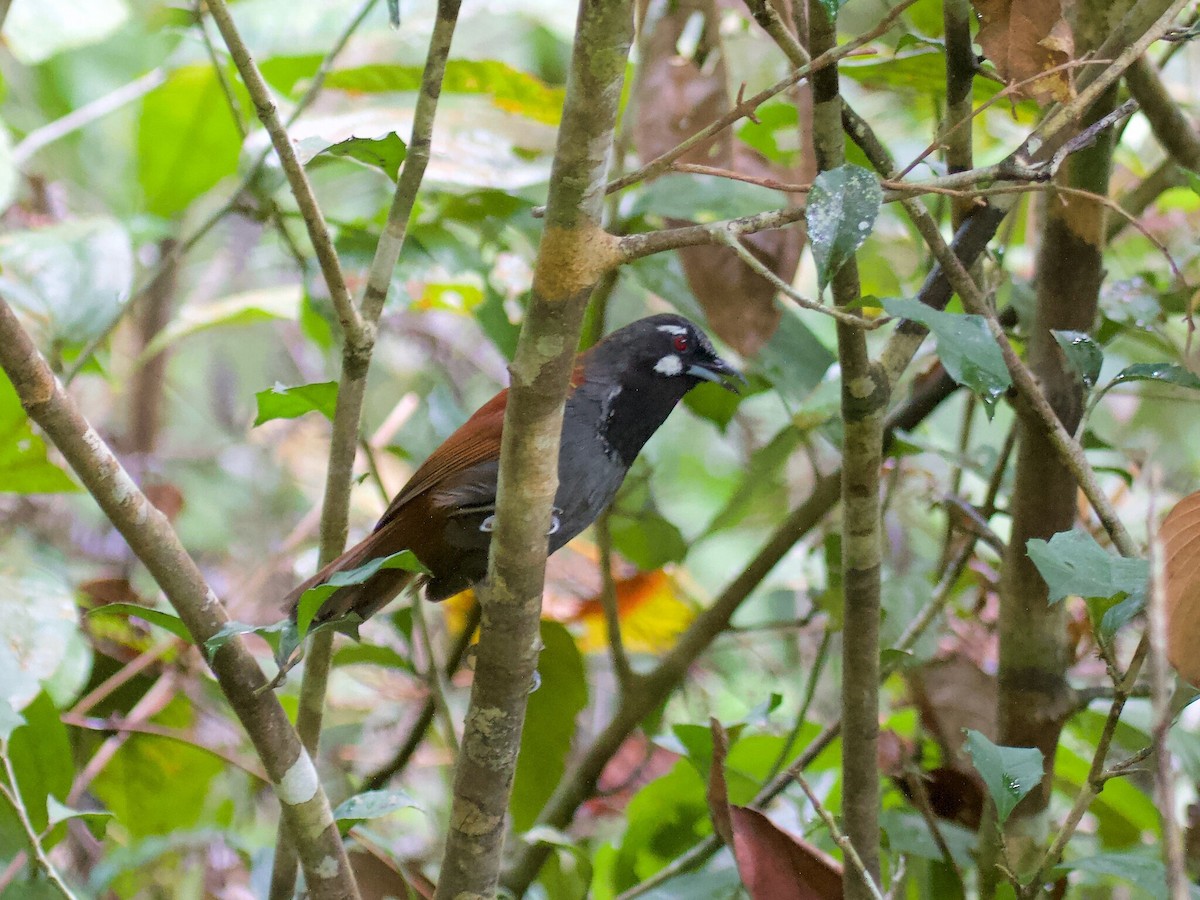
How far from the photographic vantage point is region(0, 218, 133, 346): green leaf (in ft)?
7.16

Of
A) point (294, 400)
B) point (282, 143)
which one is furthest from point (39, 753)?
point (282, 143)

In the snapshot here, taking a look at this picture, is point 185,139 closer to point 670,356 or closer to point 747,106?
point 670,356

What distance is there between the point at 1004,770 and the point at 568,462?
3.46 ft

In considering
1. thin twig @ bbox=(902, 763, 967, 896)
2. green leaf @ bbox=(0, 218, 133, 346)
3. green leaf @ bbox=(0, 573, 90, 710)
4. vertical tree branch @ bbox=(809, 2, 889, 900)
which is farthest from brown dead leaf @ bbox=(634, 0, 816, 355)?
green leaf @ bbox=(0, 573, 90, 710)

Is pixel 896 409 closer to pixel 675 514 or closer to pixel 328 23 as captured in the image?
pixel 328 23

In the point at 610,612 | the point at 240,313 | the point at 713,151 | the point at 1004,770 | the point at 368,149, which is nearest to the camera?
the point at 1004,770

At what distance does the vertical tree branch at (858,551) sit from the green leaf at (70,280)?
1.45m

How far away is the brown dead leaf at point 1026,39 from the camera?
1358 mm

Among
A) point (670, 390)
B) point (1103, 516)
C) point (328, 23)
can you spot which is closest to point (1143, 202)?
point (670, 390)

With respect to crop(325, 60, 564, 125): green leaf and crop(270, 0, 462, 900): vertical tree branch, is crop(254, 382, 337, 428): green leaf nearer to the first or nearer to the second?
crop(270, 0, 462, 900): vertical tree branch

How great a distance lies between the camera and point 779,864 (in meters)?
1.47

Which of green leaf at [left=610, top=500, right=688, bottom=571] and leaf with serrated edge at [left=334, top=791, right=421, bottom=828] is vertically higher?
green leaf at [left=610, top=500, right=688, bottom=571]

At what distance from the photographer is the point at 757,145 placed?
2.55 meters

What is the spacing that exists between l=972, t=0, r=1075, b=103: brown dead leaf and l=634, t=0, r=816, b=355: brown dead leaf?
73 cm
